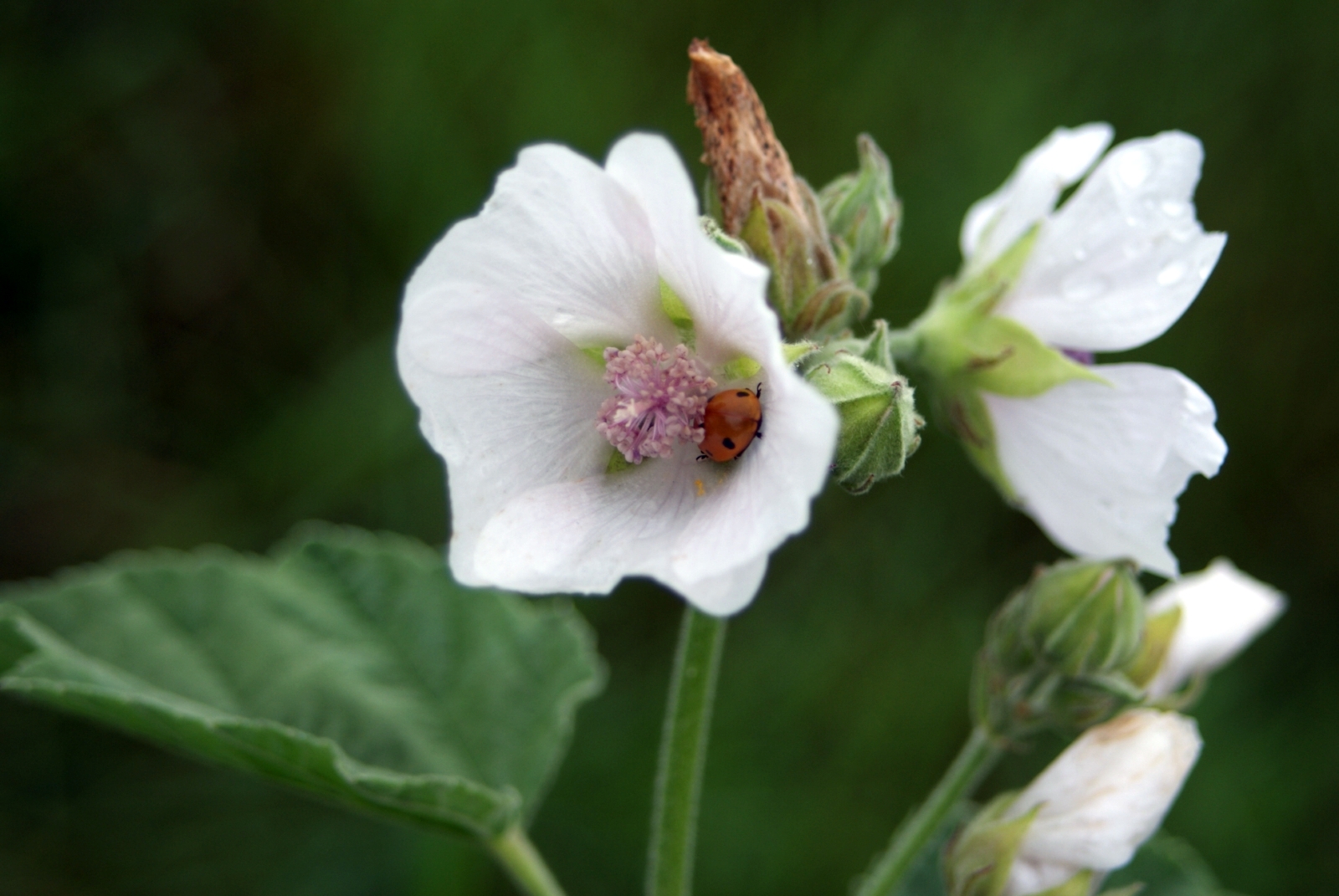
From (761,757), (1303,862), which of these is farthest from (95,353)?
(1303,862)

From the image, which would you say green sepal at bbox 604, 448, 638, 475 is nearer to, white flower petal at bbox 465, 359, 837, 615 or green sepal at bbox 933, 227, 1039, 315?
white flower petal at bbox 465, 359, 837, 615

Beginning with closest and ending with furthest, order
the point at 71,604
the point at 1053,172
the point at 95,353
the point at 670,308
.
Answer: the point at 670,308, the point at 1053,172, the point at 71,604, the point at 95,353

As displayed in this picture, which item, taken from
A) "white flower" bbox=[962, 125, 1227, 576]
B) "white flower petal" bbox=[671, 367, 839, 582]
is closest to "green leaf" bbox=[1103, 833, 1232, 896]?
"white flower" bbox=[962, 125, 1227, 576]

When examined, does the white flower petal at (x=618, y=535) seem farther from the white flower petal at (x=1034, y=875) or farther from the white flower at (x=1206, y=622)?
the white flower at (x=1206, y=622)

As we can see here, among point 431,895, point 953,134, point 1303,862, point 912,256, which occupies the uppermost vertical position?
point 953,134

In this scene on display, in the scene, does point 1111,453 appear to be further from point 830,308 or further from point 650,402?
point 650,402

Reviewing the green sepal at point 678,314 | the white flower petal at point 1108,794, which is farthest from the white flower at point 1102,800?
the green sepal at point 678,314

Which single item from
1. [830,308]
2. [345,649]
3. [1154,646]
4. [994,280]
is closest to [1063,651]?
[1154,646]

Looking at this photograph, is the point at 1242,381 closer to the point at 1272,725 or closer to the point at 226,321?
the point at 1272,725
